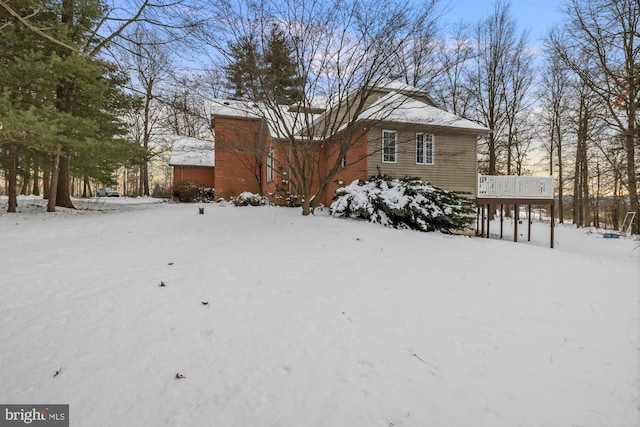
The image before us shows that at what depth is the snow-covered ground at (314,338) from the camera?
2.37 metres

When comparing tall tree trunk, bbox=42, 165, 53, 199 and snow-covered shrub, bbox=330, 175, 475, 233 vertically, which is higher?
tall tree trunk, bbox=42, 165, 53, 199

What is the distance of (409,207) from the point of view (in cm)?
902

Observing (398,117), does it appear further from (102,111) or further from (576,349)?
(102,111)

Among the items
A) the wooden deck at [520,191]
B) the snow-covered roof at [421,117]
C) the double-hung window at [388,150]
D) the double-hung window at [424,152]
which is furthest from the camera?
the double-hung window at [424,152]

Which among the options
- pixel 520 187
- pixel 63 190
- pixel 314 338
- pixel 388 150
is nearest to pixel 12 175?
pixel 63 190

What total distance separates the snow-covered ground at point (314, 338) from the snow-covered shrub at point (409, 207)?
296cm

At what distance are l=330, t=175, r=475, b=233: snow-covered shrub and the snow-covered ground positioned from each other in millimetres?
2961

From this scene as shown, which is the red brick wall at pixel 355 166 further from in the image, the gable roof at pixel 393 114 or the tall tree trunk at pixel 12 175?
the tall tree trunk at pixel 12 175

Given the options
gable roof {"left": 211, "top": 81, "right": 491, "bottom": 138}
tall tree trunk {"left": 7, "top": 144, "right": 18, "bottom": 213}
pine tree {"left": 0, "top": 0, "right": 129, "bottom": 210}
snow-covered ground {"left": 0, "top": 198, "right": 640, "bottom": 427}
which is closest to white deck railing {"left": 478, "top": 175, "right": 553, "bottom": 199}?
gable roof {"left": 211, "top": 81, "right": 491, "bottom": 138}

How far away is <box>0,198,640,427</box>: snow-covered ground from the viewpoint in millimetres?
2369

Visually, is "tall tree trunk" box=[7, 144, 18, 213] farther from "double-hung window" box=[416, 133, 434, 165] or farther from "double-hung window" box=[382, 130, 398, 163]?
"double-hung window" box=[416, 133, 434, 165]

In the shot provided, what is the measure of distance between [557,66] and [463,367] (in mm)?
22778

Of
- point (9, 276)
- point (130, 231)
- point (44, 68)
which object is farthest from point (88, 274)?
point (44, 68)

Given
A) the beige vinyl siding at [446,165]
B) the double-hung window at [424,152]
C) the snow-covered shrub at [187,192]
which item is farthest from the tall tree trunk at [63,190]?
the double-hung window at [424,152]
